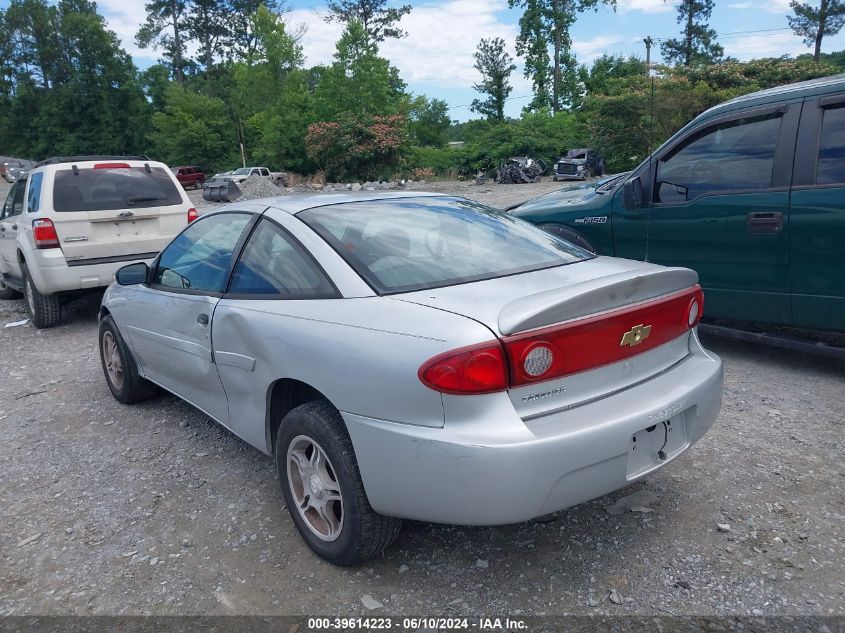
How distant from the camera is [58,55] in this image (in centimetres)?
6188

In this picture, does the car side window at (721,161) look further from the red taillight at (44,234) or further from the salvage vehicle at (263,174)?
the salvage vehicle at (263,174)

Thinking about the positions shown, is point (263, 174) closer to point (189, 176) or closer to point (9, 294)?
point (189, 176)

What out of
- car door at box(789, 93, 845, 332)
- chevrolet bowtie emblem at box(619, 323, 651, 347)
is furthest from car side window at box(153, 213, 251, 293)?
car door at box(789, 93, 845, 332)

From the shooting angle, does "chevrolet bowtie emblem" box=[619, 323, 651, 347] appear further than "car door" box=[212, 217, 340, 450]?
No

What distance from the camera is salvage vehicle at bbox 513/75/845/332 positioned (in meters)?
4.27

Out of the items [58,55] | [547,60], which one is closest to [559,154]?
[547,60]

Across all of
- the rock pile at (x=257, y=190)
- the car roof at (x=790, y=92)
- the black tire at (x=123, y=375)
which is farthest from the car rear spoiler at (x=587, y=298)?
the rock pile at (x=257, y=190)

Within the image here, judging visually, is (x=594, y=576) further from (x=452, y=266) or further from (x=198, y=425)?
(x=198, y=425)

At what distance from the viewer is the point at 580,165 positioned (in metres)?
32.1

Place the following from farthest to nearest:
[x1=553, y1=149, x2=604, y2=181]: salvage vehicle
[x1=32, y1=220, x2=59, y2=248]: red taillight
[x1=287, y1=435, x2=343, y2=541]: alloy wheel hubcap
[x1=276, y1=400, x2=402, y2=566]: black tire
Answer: [x1=553, y1=149, x2=604, y2=181]: salvage vehicle
[x1=32, y1=220, x2=59, y2=248]: red taillight
[x1=287, y1=435, x2=343, y2=541]: alloy wheel hubcap
[x1=276, y1=400, x2=402, y2=566]: black tire

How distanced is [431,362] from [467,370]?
12 cm

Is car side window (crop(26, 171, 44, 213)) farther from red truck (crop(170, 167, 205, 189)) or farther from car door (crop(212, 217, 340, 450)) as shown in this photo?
red truck (crop(170, 167, 205, 189))

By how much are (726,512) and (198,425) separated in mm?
3181

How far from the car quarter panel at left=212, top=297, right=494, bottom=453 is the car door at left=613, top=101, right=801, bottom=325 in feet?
10.6
